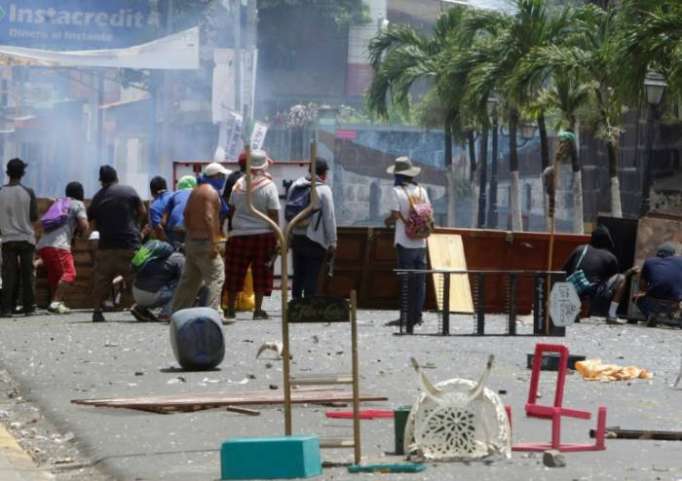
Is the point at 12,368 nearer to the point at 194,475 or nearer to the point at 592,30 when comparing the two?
the point at 194,475

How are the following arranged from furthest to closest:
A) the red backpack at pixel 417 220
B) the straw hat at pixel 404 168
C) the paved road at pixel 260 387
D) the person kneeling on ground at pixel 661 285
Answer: the person kneeling on ground at pixel 661 285 → the straw hat at pixel 404 168 → the red backpack at pixel 417 220 → the paved road at pixel 260 387

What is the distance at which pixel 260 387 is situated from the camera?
13.0 meters

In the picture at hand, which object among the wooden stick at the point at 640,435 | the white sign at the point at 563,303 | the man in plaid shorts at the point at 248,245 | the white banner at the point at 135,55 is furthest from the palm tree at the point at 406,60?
the wooden stick at the point at 640,435

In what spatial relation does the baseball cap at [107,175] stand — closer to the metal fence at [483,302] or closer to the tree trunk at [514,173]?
the metal fence at [483,302]

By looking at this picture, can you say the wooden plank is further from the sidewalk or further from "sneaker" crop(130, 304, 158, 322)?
"sneaker" crop(130, 304, 158, 322)

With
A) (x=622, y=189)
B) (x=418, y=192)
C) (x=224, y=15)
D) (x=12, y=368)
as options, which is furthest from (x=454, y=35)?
(x=12, y=368)

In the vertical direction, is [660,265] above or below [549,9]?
below

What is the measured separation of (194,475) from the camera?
8.92 meters

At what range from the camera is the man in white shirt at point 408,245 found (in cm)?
1878

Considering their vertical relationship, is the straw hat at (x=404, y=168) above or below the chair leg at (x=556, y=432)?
above

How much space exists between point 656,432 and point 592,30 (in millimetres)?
30470

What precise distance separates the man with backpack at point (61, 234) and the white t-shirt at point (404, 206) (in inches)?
167

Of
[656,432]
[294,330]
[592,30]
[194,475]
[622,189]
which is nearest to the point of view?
[194,475]

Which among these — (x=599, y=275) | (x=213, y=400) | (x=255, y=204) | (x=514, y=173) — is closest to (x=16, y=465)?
(x=213, y=400)
